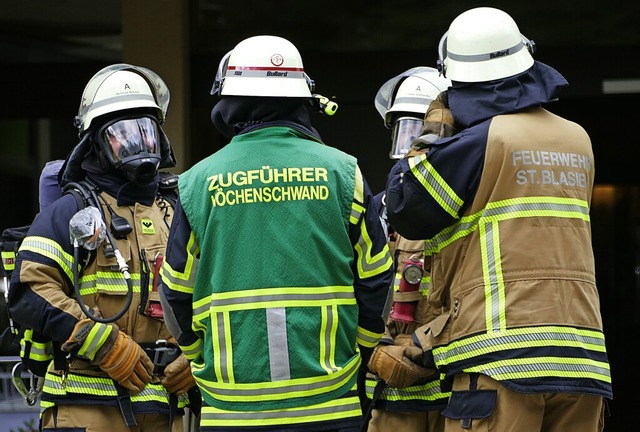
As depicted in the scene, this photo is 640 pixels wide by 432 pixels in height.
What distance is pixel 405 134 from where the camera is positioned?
5312 millimetres

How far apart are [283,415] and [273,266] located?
46 cm

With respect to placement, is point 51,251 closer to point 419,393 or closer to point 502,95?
point 419,393

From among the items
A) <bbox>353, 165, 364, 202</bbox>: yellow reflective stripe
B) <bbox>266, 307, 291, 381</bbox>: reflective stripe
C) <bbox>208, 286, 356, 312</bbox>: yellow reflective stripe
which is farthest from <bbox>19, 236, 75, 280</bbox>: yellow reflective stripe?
<bbox>353, 165, 364, 202</bbox>: yellow reflective stripe

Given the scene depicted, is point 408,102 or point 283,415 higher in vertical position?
point 408,102

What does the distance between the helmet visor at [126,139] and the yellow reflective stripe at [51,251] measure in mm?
432

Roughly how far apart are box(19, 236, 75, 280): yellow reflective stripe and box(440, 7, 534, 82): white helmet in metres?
1.64

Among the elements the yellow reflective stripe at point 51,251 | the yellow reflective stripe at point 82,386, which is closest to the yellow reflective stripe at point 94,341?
the yellow reflective stripe at point 82,386

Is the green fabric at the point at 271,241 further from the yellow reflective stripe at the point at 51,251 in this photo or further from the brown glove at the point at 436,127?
the yellow reflective stripe at the point at 51,251

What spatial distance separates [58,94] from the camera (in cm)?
862

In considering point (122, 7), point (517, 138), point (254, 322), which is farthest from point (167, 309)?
point (122, 7)

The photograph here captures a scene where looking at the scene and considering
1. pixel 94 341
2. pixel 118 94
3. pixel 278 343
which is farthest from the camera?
pixel 118 94

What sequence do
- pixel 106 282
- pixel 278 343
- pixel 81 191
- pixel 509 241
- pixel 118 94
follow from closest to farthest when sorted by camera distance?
pixel 278 343
pixel 509 241
pixel 106 282
pixel 81 191
pixel 118 94

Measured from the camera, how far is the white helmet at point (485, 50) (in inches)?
155

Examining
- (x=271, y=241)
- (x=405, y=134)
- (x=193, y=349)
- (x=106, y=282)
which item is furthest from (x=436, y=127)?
(x=106, y=282)
